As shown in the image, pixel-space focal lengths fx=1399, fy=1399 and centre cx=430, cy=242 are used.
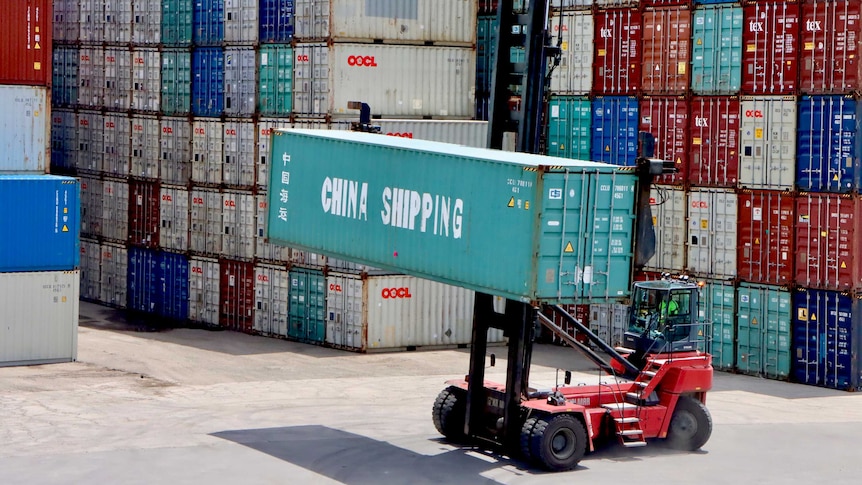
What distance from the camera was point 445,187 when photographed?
26.6m

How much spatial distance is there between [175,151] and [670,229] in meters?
16.7

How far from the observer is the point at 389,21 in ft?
136

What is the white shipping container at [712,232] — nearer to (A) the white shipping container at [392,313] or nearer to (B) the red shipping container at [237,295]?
(A) the white shipping container at [392,313]

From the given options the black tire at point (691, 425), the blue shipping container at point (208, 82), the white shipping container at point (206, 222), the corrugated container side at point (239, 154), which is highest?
the blue shipping container at point (208, 82)

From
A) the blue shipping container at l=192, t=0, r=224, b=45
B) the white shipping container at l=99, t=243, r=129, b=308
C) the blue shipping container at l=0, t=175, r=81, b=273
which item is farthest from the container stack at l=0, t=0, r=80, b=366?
the white shipping container at l=99, t=243, r=129, b=308

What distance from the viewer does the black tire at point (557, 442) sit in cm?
2547

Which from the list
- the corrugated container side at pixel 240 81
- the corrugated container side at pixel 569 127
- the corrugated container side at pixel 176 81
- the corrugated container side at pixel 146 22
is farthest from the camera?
the corrugated container side at pixel 146 22

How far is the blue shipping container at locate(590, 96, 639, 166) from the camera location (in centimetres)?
4056

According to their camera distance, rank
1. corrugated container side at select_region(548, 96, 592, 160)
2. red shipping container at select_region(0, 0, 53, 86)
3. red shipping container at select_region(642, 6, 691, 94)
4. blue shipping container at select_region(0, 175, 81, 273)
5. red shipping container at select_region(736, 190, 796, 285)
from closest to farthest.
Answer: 1. blue shipping container at select_region(0, 175, 81, 273)
2. red shipping container at select_region(736, 190, 796, 285)
3. red shipping container at select_region(0, 0, 53, 86)
4. red shipping container at select_region(642, 6, 691, 94)
5. corrugated container side at select_region(548, 96, 592, 160)

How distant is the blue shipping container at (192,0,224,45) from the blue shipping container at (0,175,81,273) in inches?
365

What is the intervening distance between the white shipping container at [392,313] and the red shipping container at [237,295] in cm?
346

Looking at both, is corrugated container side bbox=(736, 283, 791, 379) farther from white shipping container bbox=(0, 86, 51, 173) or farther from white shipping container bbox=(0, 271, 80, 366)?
white shipping container bbox=(0, 86, 51, 173)

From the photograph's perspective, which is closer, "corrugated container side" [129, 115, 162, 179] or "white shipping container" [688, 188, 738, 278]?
"white shipping container" [688, 188, 738, 278]

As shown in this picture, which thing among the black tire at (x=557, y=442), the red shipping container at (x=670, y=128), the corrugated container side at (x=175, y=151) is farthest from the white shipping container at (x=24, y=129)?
the black tire at (x=557, y=442)
